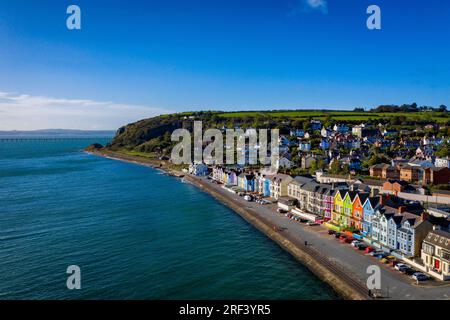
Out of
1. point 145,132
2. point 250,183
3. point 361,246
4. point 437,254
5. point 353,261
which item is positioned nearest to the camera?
point 437,254

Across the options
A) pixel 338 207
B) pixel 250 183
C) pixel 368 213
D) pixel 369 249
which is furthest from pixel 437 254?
pixel 250 183

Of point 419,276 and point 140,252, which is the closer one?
point 419,276

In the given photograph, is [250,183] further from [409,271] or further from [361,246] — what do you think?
[409,271]

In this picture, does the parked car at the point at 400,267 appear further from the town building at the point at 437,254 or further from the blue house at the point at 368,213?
the blue house at the point at 368,213

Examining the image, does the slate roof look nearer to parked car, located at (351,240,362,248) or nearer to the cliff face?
parked car, located at (351,240,362,248)

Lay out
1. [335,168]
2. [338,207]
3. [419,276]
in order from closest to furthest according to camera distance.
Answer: [419,276], [338,207], [335,168]
